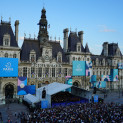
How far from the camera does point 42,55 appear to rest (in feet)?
213

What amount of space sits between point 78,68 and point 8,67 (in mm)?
26378

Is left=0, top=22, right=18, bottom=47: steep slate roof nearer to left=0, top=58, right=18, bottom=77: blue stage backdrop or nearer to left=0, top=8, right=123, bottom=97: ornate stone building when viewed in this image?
left=0, top=8, right=123, bottom=97: ornate stone building

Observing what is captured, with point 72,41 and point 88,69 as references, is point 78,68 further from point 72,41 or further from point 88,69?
point 72,41

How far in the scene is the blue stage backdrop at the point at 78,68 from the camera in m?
70.4

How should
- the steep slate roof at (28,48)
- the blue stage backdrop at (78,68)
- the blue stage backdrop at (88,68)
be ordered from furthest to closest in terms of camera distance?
1. the blue stage backdrop at (88,68)
2. the blue stage backdrop at (78,68)
3. the steep slate roof at (28,48)

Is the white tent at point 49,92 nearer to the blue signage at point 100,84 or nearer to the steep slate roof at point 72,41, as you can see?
the steep slate roof at point 72,41

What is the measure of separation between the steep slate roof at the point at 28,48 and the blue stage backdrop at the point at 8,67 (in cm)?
464

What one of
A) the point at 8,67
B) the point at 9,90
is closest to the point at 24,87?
the point at 9,90

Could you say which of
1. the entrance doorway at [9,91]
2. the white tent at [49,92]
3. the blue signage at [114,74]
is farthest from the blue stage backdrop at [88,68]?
the entrance doorway at [9,91]

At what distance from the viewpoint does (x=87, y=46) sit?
75.6 metres

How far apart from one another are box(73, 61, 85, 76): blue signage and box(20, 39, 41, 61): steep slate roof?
14.5m

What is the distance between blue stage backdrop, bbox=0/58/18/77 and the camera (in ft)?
185

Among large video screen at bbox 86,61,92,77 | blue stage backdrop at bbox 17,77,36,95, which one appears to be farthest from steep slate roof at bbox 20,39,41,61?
large video screen at bbox 86,61,92,77

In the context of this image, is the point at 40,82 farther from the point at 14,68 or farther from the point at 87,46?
the point at 87,46
